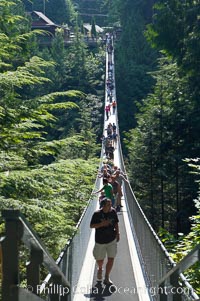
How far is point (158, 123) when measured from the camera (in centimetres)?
2483

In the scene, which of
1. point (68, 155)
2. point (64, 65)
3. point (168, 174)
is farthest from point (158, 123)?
point (64, 65)

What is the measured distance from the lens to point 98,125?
5169cm

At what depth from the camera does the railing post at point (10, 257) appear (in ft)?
8.24

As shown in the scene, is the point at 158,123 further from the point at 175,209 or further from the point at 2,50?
the point at 2,50

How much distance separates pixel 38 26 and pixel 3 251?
78.0 m

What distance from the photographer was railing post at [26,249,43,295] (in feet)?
9.20

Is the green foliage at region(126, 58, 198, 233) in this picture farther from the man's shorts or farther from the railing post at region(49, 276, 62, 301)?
the railing post at region(49, 276, 62, 301)

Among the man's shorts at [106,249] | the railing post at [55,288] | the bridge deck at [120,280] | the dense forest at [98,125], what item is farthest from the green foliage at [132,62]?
the railing post at [55,288]

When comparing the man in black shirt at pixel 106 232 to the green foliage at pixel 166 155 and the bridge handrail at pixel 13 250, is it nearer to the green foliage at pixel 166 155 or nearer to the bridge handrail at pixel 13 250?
the bridge handrail at pixel 13 250

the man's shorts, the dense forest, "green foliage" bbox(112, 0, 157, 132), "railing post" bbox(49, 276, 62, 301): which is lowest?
"railing post" bbox(49, 276, 62, 301)

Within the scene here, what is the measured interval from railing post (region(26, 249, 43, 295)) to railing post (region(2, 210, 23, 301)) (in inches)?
9.6

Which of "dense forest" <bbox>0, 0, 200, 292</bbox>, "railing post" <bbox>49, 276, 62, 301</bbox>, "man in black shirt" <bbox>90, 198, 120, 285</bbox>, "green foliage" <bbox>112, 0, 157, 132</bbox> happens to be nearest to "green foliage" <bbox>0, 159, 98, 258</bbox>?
"dense forest" <bbox>0, 0, 200, 292</bbox>

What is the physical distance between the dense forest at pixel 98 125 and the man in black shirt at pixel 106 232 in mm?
452

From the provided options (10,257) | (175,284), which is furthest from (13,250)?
(175,284)
